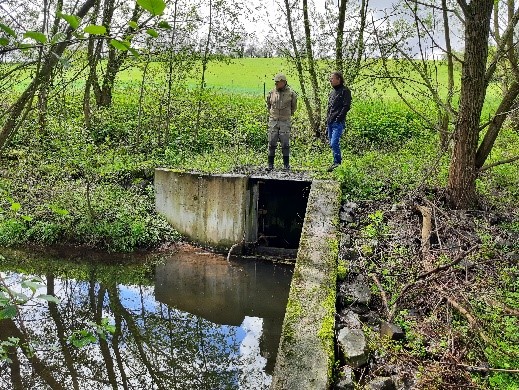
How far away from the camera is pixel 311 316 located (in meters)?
4.46

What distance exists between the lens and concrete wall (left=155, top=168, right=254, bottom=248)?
9.92 meters

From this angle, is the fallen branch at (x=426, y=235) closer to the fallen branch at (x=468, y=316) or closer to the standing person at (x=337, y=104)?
the fallen branch at (x=468, y=316)

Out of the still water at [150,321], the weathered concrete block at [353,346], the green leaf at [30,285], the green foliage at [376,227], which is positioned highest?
the green leaf at [30,285]

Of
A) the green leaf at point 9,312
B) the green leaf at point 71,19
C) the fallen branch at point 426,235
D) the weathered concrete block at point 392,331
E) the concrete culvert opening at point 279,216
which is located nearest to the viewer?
the green leaf at point 71,19

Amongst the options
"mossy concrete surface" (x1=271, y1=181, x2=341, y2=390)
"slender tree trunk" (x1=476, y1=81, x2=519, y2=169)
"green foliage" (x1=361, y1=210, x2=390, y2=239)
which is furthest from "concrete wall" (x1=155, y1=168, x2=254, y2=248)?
"slender tree trunk" (x1=476, y1=81, x2=519, y2=169)

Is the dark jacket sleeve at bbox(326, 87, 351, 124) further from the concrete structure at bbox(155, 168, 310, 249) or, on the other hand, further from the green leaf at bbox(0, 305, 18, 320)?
the green leaf at bbox(0, 305, 18, 320)

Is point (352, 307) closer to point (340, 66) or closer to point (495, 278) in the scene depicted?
point (495, 278)

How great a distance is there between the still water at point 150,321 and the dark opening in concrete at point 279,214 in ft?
2.83

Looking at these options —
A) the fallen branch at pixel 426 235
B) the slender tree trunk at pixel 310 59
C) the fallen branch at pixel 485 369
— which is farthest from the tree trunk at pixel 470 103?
the slender tree trunk at pixel 310 59

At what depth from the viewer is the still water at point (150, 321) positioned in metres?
5.97

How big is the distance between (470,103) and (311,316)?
13.7 feet

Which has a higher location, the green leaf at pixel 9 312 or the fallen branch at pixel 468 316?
the green leaf at pixel 9 312

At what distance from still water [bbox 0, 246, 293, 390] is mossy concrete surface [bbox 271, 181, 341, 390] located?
1.55m

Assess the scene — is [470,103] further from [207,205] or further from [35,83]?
[35,83]
